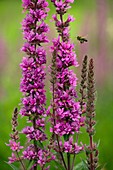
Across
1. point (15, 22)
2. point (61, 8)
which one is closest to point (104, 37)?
point (61, 8)

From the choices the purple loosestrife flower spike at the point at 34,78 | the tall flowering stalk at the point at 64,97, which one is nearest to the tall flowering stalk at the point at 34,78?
the purple loosestrife flower spike at the point at 34,78

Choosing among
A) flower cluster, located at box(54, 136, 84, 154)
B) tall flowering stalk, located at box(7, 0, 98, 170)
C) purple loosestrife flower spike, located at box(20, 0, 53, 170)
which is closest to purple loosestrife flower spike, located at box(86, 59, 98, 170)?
tall flowering stalk, located at box(7, 0, 98, 170)

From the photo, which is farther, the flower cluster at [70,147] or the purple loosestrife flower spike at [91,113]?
the flower cluster at [70,147]

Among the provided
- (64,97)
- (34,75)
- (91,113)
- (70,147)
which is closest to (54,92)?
Result: (64,97)

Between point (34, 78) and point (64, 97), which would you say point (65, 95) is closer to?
point (64, 97)

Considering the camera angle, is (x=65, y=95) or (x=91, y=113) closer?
(x=65, y=95)

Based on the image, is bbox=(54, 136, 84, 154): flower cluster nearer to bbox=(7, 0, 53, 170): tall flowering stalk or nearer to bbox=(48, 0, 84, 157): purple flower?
bbox=(48, 0, 84, 157): purple flower

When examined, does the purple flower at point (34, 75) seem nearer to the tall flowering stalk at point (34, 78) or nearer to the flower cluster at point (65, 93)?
the tall flowering stalk at point (34, 78)

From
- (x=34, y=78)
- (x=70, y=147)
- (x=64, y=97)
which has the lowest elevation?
(x=70, y=147)

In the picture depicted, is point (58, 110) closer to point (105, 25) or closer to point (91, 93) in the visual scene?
point (91, 93)

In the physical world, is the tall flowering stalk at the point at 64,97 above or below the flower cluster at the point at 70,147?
above
